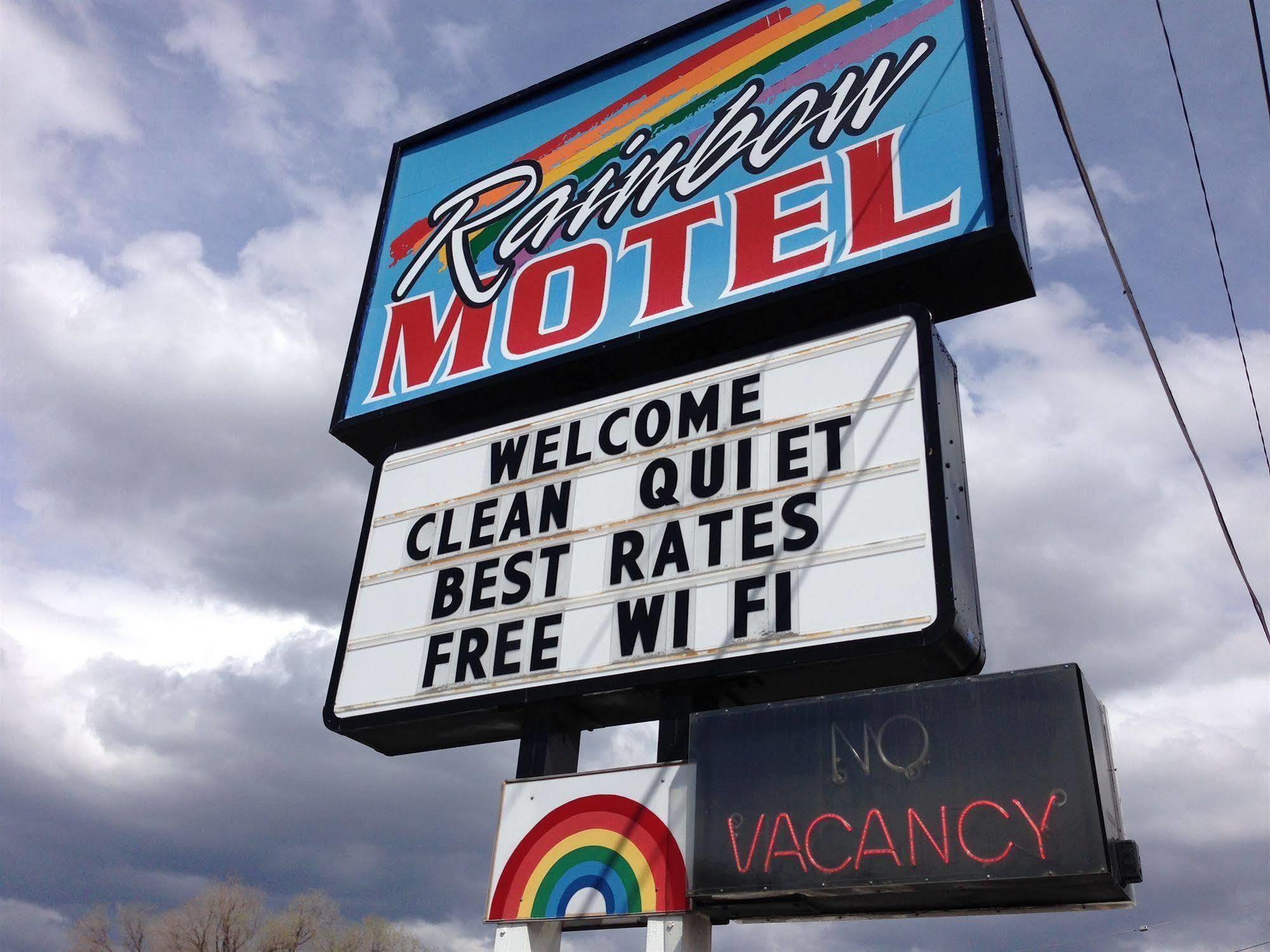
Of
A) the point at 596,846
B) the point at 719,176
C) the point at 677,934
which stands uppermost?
the point at 719,176

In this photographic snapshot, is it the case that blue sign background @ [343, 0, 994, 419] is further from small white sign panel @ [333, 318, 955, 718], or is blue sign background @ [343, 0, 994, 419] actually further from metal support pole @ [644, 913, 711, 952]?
metal support pole @ [644, 913, 711, 952]

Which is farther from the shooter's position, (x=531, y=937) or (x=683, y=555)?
(x=683, y=555)

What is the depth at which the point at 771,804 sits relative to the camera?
22.4 ft

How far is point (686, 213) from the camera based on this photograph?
10258 mm

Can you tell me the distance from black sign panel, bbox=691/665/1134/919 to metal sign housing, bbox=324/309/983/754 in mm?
588

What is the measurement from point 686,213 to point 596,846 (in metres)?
5.62

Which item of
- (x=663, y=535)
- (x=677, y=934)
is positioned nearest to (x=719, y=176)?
(x=663, y=535)

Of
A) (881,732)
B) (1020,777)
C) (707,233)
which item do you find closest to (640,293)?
(707,233)

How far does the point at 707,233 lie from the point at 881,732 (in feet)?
16.5

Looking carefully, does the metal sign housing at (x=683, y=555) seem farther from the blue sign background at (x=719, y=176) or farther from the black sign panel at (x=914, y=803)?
the blue sign background at (x=719, y=176)

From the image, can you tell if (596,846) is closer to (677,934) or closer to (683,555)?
(677,934)

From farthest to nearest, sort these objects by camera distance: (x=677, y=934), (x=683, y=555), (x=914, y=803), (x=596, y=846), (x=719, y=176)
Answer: (x=719, y=176)
(x=683, y=555)
(x=596, y=846)
(x=677, y=934)
(x=914, y=803)

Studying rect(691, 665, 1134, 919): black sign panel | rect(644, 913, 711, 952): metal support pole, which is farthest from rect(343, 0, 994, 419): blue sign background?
rect(644, 913, 711, 952): metal support pole

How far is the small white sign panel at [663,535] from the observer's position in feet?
25.0
